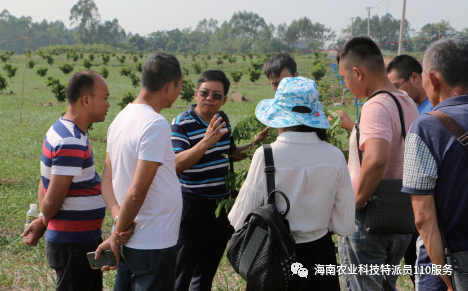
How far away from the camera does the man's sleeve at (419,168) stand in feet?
5.58

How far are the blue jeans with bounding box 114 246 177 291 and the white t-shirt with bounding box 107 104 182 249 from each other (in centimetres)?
4

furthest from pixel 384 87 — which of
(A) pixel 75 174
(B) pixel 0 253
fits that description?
(B) pixel 0 253

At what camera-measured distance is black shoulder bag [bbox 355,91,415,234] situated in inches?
87.8

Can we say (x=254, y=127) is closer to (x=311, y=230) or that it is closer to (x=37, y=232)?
(x=311, y=230)

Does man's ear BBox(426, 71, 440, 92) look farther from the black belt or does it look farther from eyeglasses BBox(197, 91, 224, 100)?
the black belt

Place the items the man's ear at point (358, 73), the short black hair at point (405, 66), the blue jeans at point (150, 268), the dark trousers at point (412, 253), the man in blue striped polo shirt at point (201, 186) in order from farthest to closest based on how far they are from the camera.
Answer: the short black hair at point (405, 66) → the dark trousers at point (412, 253) → the man in blue striped polo shirt at point (201, 186) → the man's ear at point (358, 73) → the blue jeans at point (150, 268)

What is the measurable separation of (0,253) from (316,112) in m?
3.89

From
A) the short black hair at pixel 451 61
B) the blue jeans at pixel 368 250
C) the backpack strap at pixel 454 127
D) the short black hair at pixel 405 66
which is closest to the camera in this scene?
the backpack strap at pixel 454 127

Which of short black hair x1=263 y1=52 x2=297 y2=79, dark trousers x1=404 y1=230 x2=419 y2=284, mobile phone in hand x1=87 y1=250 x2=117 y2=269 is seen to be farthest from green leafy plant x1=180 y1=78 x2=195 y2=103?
mobile phone in hand x1=87 y1=250 x2=117 y2=269

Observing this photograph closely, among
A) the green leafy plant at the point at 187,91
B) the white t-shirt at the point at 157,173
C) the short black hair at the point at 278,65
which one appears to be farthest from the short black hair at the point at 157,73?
the green leafy plant at the point at 187,91

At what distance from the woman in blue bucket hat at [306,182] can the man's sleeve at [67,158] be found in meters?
0.99

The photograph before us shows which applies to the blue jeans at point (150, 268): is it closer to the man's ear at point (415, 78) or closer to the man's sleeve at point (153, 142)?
the man's sleeve at point (153, 142)

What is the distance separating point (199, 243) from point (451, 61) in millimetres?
1984

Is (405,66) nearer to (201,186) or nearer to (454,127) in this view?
(454,127)
